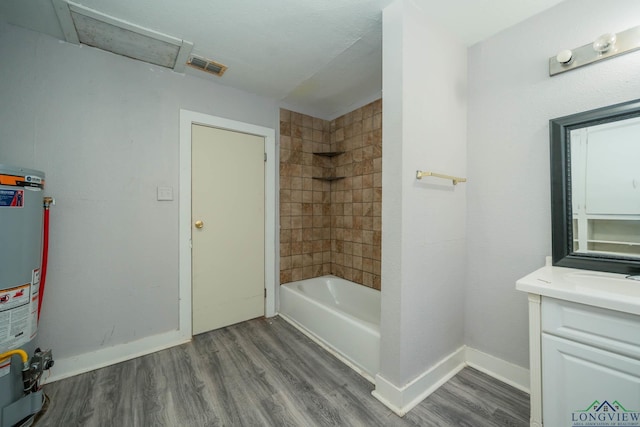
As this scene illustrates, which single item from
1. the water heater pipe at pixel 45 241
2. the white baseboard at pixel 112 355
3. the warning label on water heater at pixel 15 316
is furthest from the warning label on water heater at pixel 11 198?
the white baseboard at pixel 112 355

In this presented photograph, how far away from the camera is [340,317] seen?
5.93ft

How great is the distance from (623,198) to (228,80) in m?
2.61

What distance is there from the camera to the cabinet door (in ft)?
2.73

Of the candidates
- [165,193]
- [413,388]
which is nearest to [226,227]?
[165,193]

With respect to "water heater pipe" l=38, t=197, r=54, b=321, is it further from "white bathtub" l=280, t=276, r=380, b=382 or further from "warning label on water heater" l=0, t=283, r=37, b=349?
"white bathtub" l=280, t=276, r=380, b=382

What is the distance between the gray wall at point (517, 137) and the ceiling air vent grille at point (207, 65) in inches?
71.7

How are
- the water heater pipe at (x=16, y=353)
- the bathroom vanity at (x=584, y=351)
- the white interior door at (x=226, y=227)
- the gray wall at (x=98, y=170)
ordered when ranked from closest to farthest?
the bathroom vanity at (x=584, y=351) < the water heater pipe at (x=16, y=353) < the gray wall at (x=98, y=170) < the white interior door at (x=226, y=227)

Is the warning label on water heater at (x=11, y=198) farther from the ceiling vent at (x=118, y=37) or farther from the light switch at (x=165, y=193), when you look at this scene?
the ceiling vent at (x=118, y=37)

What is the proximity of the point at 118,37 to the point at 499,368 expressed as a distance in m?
3.17

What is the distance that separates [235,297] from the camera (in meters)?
2.28

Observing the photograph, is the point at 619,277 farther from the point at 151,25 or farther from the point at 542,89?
the point at 151,25

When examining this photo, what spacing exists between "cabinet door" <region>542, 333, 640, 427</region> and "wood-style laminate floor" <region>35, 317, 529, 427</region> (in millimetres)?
382

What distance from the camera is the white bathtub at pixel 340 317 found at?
1.60 meters

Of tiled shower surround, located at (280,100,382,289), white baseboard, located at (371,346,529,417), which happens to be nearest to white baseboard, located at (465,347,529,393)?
white baseboard, located at (371,346,529,417)
